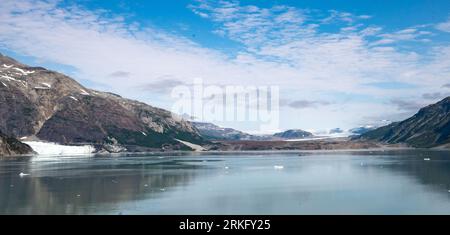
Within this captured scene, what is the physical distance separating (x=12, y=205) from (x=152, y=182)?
29875 mm

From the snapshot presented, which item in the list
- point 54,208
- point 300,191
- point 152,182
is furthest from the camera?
point 152,182

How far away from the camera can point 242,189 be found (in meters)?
65.6

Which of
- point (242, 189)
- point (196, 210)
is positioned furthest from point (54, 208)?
point (242, 189)

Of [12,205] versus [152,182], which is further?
[152,182]

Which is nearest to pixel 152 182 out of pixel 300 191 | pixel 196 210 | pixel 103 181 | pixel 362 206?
pixel 103 181

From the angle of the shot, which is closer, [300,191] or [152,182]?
[300,191]
